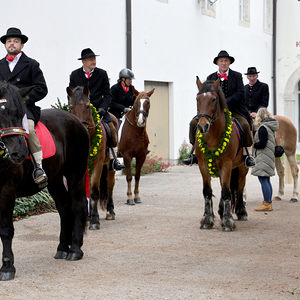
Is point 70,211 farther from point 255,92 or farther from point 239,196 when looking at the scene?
point 255,92

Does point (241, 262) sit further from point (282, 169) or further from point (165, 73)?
point (165, 73)

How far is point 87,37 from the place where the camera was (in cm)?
1425

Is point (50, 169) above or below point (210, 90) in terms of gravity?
below

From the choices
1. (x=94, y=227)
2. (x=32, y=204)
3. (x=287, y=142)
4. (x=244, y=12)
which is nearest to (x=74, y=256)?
(x=94, y=227)

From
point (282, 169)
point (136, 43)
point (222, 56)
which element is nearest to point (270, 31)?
point (136, 43)

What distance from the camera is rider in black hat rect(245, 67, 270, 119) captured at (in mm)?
11055

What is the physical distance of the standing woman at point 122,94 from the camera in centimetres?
1087

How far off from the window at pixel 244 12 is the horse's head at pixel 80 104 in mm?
15840

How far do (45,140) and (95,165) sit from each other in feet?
8.91

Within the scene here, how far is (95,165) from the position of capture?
8.37 meters

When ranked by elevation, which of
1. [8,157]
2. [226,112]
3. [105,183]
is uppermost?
[226,112]

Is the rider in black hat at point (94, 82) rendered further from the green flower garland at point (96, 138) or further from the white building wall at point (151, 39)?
the white building wall at point (151, 39)

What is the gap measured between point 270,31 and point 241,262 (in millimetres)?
20248

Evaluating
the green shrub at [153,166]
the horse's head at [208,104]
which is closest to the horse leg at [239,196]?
the horse's head at [208,104]
